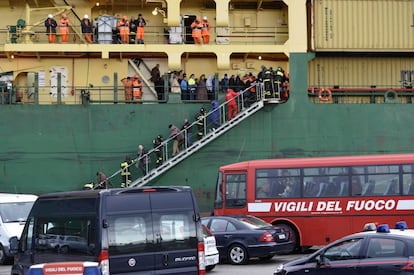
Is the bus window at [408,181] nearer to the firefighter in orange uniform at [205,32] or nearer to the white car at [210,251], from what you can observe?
the white car at [210,251]

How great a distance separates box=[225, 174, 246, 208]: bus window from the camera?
22312 mm

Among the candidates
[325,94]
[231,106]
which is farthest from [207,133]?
[325,94]

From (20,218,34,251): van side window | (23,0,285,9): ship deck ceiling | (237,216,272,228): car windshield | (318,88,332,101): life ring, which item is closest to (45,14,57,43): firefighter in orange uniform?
(23,0,285,9): ship deck ceiling

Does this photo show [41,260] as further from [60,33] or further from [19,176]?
[60,33]

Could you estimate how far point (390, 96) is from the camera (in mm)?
28094

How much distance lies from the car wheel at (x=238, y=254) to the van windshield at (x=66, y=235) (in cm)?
796

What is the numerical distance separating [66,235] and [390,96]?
19.2 m

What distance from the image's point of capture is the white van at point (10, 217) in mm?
19641

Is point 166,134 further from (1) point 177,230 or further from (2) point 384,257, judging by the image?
(2) point 384,257

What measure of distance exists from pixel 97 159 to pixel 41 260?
49.1 ft

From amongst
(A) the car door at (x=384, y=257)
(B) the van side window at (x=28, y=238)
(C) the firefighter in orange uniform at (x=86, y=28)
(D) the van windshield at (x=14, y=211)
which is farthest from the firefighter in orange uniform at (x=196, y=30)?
(A) the car door at (x=384, y=257)

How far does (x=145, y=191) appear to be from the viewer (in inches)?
432

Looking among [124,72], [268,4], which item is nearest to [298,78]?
[268,4]

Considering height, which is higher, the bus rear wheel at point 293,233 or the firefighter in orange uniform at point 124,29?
the firefighter in orange uniform at point 124,29
